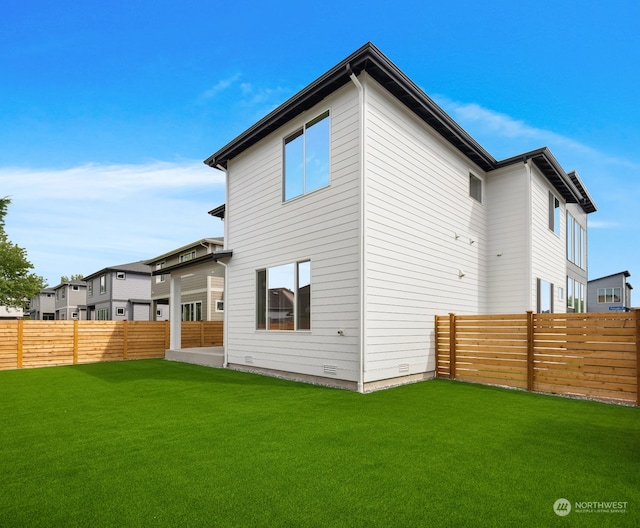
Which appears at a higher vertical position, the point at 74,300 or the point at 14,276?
the point at 14,276

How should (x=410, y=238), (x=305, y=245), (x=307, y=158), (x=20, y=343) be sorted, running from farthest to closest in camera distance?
(x=20, y=343)
(x=307, y=158)
(x=410, y=238)
(x=305, y=245)

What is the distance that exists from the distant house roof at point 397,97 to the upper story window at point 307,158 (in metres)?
0.49

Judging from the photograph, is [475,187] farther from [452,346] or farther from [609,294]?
[609,294]

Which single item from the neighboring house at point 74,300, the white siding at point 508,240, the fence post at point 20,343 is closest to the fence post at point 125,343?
the fence post at point 20,343

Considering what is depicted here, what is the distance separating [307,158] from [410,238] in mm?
3061

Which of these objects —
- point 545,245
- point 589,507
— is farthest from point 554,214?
point 589,507

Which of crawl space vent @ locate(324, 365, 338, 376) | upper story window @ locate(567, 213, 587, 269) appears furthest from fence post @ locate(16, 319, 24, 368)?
upper story window @ locate(567, 213, 587, 269)

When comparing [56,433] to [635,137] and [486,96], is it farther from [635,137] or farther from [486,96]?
[635,137]

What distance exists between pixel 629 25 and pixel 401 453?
41.4ft

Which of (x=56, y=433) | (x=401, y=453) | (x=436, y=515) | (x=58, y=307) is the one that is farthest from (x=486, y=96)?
(x=58, y=307)

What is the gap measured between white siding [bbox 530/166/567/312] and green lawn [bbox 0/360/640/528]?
575cm

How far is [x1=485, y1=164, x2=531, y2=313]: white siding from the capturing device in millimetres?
11172

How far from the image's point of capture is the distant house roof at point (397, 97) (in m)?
7.60

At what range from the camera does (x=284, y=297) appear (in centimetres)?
936
